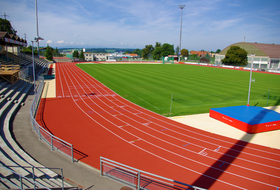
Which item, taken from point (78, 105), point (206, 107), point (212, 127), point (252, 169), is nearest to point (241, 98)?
point (206, 107)

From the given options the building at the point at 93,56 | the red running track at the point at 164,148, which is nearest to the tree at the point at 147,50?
the building at the point at 93,56

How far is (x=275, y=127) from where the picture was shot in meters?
13.7

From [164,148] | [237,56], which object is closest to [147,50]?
[237,56]

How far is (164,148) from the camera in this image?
1058 centimetres

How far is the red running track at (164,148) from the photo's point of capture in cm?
833

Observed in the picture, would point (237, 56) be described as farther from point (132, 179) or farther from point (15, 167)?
point (15, 167)

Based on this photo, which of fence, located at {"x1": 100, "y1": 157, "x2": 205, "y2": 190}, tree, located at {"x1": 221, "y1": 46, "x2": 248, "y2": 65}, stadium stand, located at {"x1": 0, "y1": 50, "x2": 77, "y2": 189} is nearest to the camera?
stadium stand, located at {"x1": 0, "y1": 50, "x2": 77, "y2": 189}

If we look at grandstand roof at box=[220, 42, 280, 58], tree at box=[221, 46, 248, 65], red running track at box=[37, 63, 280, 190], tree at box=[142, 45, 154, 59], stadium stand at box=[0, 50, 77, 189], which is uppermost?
tree at box=[142, 45, 154, 59]

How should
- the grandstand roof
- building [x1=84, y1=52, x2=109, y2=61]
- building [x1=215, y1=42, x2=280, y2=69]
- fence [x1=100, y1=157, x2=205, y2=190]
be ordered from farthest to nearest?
building [x1=84, y1=52, x2=109, y2=61], the grandstand roof, building [x1=215, y1=42, x2=280, y2=69], fence [x1=100, y1=157, x2=205, y2=190]

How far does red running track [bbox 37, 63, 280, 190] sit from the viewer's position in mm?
8328

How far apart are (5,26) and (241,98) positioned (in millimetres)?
75408

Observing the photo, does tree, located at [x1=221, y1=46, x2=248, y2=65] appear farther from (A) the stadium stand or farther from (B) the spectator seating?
(B) the spectator seating

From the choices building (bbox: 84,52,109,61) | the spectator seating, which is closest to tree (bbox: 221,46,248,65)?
the spectator seating

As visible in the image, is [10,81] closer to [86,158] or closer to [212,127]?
[86,158]
